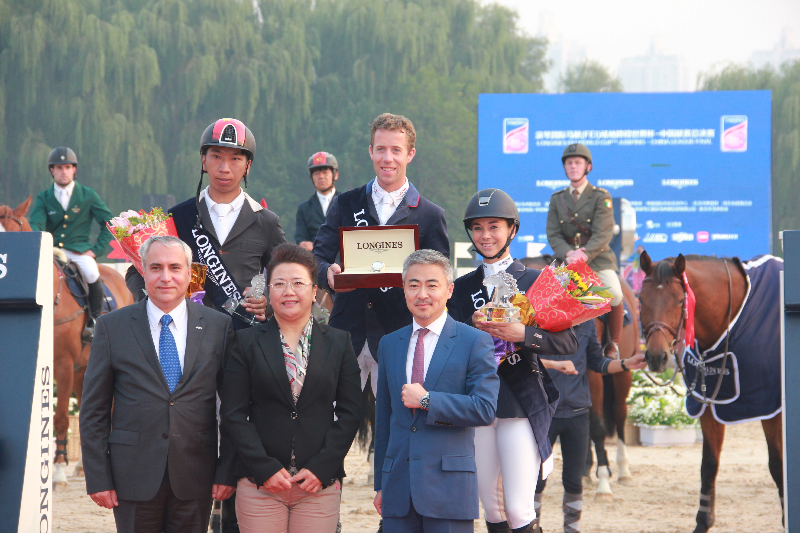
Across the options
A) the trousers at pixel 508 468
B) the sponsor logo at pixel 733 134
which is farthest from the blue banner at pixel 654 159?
the trousers at pixel 508 468

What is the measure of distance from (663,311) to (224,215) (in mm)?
3168

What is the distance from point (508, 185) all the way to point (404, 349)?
44.0 ft

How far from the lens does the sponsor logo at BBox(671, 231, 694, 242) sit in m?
16.9

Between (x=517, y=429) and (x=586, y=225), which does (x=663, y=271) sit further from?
(x=517, y=429)

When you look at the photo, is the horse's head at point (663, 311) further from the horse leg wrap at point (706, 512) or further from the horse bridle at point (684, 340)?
Answer: the horse leg wrap at point (706, 512)

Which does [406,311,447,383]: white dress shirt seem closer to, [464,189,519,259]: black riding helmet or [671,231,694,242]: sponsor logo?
[464,189,519,259]: black riding helmet

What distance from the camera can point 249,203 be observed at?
441cm

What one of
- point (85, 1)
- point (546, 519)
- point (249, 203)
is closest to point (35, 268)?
point (249, 203)

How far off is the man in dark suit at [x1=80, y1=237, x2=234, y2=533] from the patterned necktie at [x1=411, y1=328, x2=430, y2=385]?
0.82 m

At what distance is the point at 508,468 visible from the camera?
378 cm

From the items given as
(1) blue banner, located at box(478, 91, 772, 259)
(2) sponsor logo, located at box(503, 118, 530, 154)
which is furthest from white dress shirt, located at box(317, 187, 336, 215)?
(2) sponsor logo, located at box(503, 118, 530, 154)

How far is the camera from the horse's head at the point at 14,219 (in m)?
7.96

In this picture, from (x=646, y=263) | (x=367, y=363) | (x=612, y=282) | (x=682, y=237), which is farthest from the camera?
(x=682, y=237)

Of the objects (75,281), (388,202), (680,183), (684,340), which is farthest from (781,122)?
(388,202)
